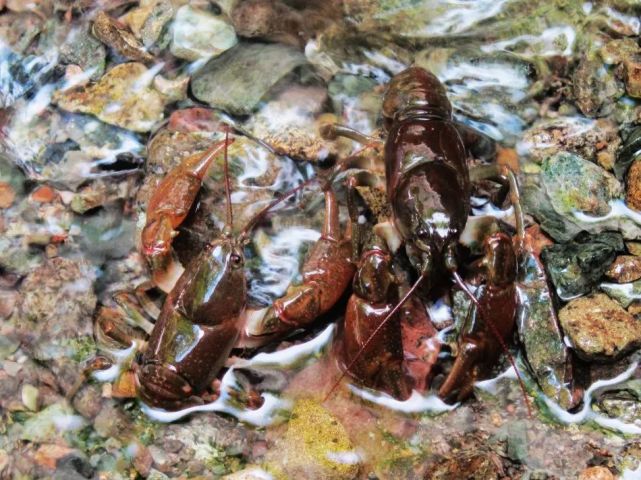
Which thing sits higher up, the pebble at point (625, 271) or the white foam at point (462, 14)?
the white foam at point (462, 14)

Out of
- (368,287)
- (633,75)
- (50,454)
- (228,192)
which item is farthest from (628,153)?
(50,454)

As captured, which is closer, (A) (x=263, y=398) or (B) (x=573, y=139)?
(A) (x=263, y=398)

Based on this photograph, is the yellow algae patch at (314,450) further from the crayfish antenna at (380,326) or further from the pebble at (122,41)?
the pebble at (122,41)

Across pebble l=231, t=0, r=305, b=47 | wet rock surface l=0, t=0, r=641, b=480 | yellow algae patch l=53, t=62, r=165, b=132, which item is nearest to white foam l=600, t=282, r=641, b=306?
wet rock surface l=0, t=0, r=641, b=480

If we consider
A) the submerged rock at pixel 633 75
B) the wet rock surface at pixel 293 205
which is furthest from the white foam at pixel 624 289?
the submerged rock at pixel 633 75

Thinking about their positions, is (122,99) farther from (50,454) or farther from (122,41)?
(50,454)

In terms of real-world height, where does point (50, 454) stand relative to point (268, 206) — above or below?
below

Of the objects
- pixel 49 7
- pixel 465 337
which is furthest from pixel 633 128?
pixel 49 7
